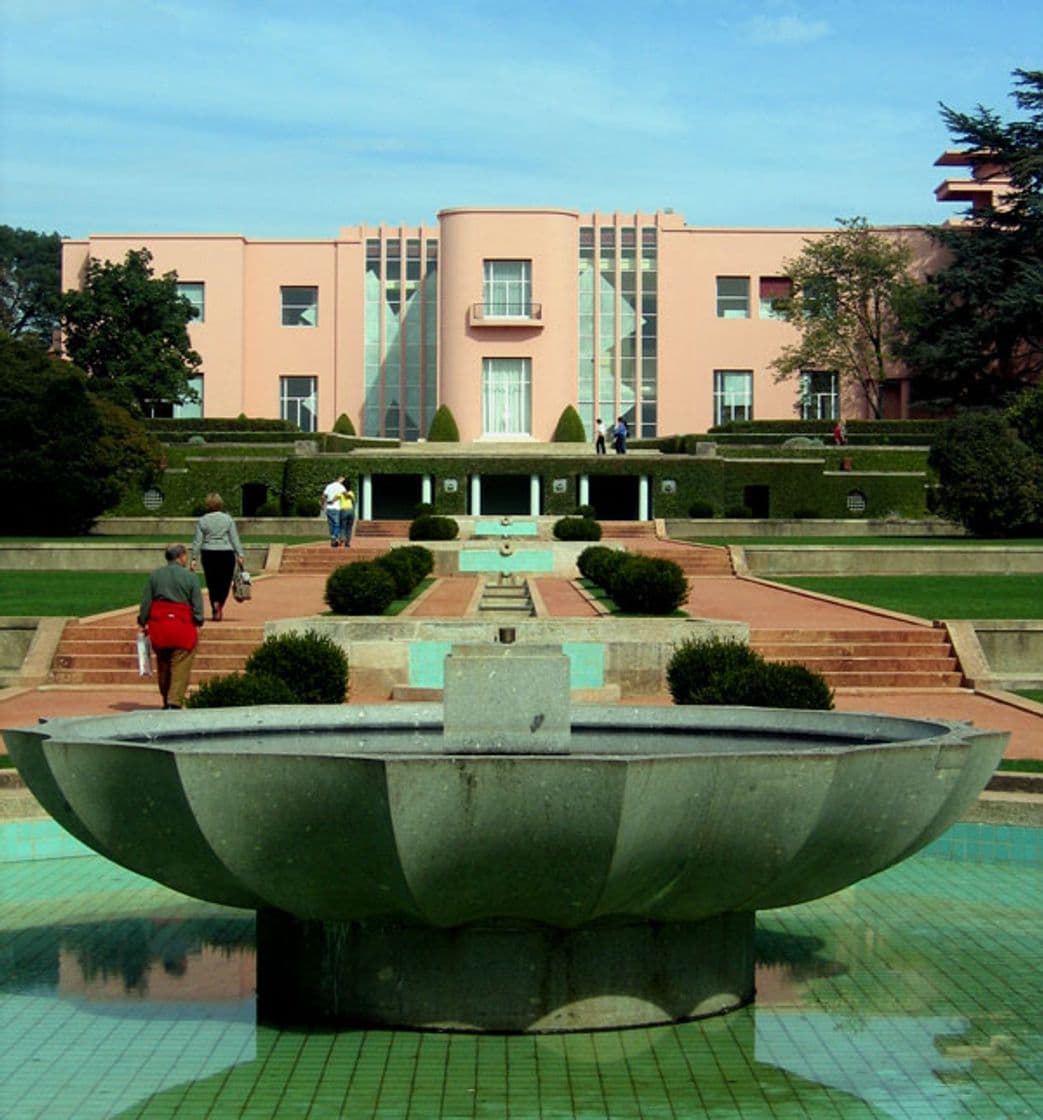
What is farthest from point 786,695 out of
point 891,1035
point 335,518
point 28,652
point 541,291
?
point 541,291

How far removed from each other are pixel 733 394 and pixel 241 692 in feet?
163

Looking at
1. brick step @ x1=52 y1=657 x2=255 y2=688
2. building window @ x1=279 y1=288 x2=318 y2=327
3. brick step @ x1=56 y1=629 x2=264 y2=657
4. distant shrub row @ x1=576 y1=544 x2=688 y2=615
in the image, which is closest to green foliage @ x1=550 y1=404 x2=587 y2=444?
building window @ x1=279 y1=288 x2=318 y2=327

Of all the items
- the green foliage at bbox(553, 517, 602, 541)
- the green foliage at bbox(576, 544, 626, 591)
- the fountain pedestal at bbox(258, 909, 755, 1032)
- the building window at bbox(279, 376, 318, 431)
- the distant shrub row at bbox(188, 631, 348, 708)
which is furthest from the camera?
the building window at bbox(279, 376, 318, 431)

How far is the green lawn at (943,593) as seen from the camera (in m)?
21.0

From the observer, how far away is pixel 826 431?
53312 millimetres

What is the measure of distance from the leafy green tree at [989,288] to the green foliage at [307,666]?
1630 inches

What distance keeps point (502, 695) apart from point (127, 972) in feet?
6.35

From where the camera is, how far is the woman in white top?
58.1 ft

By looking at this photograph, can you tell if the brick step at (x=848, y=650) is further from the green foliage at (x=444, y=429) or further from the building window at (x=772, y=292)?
the building window at (x=772, y=292)

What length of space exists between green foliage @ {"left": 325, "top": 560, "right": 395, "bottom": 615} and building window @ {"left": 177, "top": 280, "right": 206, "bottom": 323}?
42.0 metres

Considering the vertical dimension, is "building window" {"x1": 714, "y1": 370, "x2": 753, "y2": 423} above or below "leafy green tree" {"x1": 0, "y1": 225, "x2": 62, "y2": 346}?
below

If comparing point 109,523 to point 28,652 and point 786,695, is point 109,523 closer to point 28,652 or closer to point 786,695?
point 28,652

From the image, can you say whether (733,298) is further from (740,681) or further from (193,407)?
(740,681)

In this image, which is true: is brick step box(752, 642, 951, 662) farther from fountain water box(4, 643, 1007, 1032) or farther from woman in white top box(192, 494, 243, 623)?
fountain water box(4, 643, 1007, 1032)
